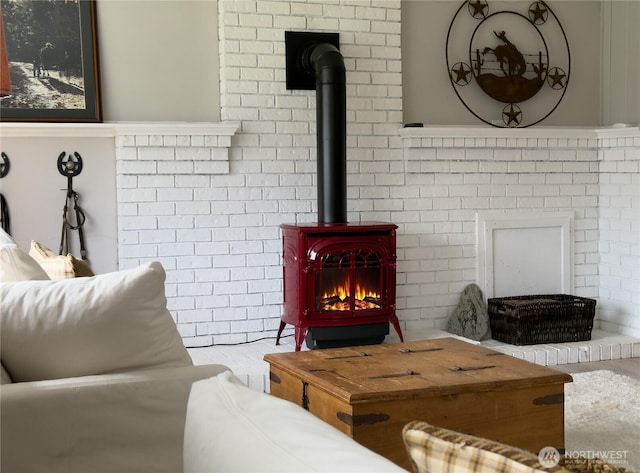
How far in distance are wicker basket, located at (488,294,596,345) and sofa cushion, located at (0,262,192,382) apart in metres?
3.67

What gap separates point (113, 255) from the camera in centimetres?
504

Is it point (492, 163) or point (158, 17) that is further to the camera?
point (492, 163)

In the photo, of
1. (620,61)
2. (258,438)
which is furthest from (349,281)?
(258,438)

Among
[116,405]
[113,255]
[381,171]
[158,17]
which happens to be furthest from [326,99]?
[116,405]

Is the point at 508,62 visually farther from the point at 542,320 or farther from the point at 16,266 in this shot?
the point at 16,266

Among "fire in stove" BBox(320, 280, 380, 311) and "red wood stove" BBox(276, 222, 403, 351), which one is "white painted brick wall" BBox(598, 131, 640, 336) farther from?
"fire in stove" BBox(320, 280, 380, 311)

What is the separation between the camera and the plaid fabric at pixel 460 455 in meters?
0.83

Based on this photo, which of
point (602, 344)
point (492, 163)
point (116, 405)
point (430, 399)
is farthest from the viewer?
point (492, 163)

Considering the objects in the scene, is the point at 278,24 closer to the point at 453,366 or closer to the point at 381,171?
the point at 381,171

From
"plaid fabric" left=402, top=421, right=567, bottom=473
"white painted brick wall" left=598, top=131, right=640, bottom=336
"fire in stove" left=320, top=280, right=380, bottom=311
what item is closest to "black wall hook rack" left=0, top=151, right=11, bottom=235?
"fire in stove" left=320, top=280, right=380, bottom=311

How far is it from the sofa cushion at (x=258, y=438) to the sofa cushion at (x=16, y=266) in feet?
3.36

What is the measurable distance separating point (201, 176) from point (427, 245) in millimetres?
1606

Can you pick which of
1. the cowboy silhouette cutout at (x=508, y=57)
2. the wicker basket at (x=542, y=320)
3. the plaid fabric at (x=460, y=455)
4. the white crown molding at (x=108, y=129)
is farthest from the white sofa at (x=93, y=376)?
the cowboy silhouette cutout at (x=508, y=57)

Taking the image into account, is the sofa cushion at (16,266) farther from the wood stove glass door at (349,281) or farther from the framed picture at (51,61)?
the framed picture at (51,61)
